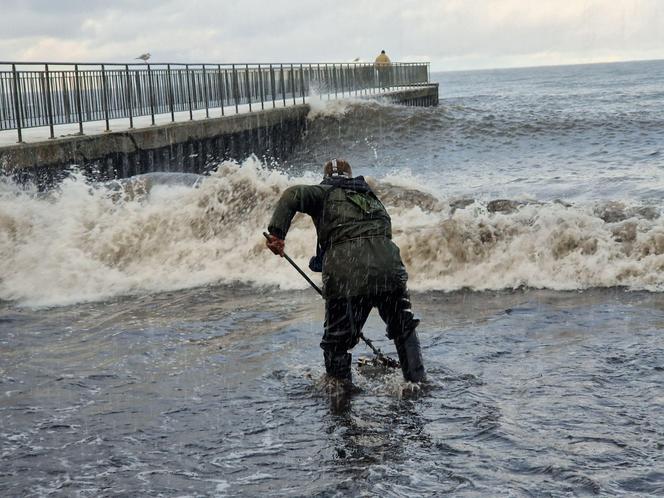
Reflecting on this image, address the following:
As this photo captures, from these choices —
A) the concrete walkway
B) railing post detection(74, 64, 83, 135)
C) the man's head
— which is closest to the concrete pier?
the concrete walkway

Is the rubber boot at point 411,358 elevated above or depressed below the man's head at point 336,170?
below

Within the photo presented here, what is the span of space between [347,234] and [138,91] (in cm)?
1476

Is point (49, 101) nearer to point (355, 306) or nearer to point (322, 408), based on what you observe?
point (355, 306)

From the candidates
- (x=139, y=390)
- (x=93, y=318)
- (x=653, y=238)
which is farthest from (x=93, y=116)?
(x=139, y=390)

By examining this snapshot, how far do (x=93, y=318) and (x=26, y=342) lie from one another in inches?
46.3

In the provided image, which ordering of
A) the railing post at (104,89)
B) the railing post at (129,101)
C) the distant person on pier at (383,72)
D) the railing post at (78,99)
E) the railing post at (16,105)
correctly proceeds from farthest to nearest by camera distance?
the distant person on pier at (383,72), the railing post at (129,101), the railing post at (104,89), the railing post at (78,99), the railing post at (16,105)

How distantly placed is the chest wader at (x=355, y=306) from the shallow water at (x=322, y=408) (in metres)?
0.22

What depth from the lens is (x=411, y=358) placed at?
20.4 feet

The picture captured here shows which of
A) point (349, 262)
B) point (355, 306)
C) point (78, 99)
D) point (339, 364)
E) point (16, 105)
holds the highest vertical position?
point (78, 99)

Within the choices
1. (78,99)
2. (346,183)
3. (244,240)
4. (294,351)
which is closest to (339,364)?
(346,183)

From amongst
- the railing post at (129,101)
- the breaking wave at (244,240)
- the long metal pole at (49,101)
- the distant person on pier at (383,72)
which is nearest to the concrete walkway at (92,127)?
the railing post at (129,101)

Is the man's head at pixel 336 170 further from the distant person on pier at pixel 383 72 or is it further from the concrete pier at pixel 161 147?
the distant person on pier at pixel 383 72

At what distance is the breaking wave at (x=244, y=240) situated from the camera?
34.5ft

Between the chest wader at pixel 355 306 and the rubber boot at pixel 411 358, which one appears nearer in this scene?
the chest wader at pixel 355 306
